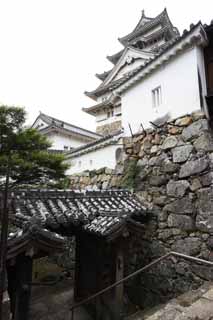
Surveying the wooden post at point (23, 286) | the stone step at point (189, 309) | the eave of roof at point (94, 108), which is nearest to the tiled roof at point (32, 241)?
the wooden post at point (23, 286)

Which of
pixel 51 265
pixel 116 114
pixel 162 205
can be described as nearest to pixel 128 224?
pixel 162 205

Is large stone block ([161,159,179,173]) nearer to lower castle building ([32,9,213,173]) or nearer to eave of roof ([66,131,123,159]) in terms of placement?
lower castle building ([32,9,213,173])

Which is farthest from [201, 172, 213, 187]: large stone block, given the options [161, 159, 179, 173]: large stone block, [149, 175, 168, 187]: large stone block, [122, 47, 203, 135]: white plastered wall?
[122, 47, 203, 135]: white plastered wall

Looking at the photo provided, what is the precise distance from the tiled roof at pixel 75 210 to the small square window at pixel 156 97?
2759 mm

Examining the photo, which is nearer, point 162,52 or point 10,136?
point 162,52

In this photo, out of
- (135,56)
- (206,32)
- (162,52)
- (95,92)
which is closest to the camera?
(206,32)

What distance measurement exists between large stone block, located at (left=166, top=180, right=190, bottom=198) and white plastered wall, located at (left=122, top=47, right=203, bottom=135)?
5.39 ft

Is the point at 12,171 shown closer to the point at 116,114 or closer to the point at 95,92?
the point at 116,114

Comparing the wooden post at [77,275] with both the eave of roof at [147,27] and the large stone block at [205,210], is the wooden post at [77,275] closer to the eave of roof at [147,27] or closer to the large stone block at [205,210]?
the large stone block at [205,210]

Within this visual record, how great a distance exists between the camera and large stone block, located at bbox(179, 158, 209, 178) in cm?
443

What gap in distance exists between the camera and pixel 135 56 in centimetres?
1716

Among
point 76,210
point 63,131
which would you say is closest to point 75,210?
point 76,210

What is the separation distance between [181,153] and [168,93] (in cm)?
164

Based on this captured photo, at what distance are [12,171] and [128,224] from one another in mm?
4784
